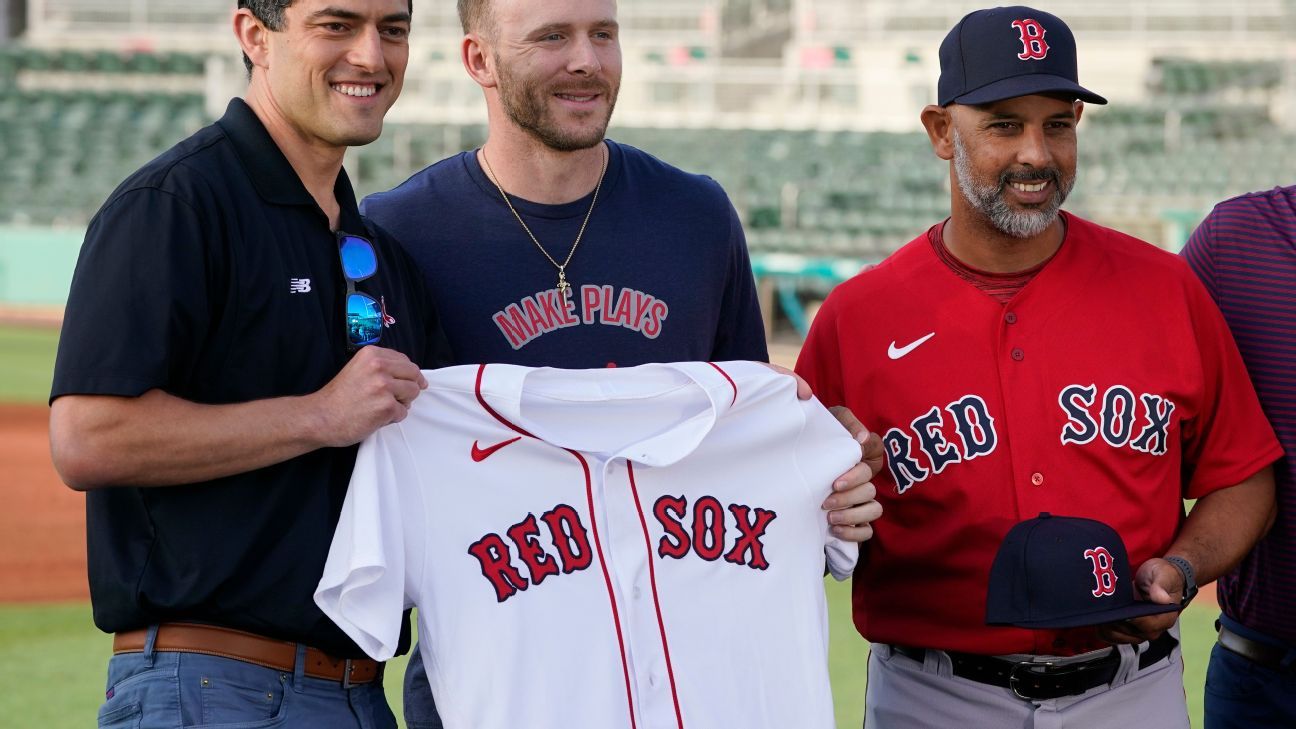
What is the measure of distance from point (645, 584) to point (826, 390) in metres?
0.76

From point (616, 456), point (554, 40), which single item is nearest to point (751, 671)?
point (616, 456)

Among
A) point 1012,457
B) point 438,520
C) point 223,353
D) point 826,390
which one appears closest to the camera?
point 223,353

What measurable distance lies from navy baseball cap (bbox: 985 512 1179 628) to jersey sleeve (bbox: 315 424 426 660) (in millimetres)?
1063

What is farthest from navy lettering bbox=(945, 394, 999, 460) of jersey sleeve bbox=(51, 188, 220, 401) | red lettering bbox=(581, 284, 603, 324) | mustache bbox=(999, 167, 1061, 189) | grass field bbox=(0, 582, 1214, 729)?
grass field bbox=(0, 582, 1214, 729)

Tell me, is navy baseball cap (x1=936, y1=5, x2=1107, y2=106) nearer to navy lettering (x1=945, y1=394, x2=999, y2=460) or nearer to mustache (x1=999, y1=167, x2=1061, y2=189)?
mustache (x1=999, y1=167, x2=1061, y2=189)

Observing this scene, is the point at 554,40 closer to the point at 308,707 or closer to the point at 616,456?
the point at 616,456

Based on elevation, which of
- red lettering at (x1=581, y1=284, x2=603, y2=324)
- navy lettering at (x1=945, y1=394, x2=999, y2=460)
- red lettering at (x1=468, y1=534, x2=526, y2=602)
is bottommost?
red lettering at (x1=468, y1=534, x2=526, y2=602)

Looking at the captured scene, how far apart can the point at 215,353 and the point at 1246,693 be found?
2.35 metres

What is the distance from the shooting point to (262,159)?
239 centimetres

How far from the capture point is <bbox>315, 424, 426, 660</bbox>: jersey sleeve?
225 cm

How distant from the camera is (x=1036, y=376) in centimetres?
281

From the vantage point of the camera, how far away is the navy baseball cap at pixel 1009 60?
110 inches

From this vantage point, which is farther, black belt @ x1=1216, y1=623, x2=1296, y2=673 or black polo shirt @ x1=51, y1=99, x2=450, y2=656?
black belt @ x1=1216, y1=623, x2=1296, y2=673

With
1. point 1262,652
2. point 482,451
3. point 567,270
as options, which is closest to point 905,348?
point 567,270
